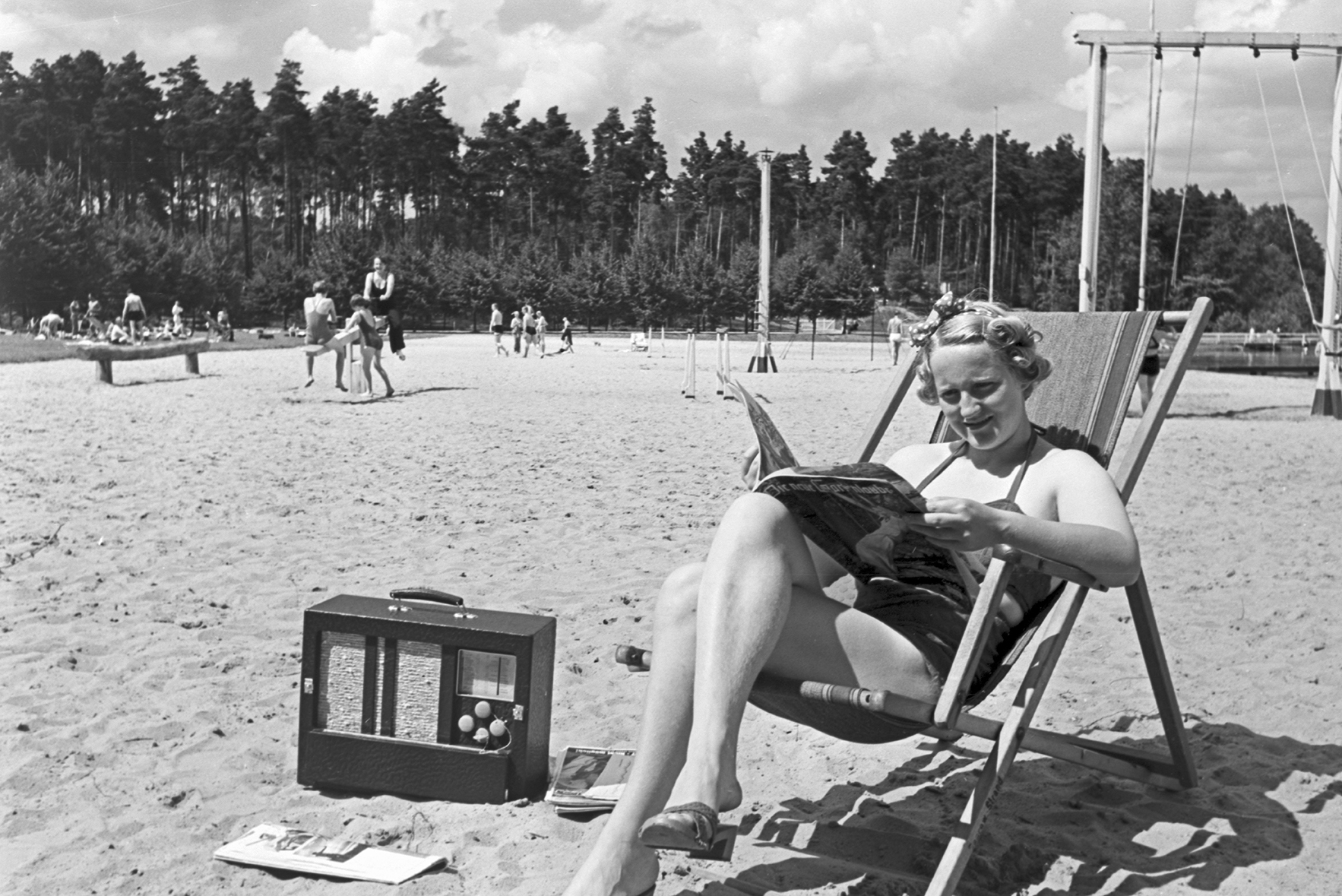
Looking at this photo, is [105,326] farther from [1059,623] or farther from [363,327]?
[1059,623]

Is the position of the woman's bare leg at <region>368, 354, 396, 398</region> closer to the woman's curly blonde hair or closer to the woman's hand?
the woman's curly blonde hair

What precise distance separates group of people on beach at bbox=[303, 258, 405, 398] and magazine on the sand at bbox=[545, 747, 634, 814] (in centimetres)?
943

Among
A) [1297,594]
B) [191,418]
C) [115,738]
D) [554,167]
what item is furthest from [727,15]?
[554,167]

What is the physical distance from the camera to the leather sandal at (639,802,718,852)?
66.8 inches

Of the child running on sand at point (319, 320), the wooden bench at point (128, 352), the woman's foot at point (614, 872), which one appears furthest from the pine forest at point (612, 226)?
the woman's foot at point (614, 872)

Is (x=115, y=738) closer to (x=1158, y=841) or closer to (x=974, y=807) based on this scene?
(x=974, y=807)

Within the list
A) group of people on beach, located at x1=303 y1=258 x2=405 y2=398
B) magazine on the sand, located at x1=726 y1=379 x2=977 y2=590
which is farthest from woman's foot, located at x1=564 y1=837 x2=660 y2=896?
group of people on beach, located at x1=303 y1=258 x2=405 y2=398

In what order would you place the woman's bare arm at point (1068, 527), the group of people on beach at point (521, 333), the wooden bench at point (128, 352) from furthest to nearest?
the group of people on beach at point (521, 333), the wooden bench at point (128, 352), the woman's bare arm at point (1068, 527)

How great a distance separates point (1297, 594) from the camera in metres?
4.25

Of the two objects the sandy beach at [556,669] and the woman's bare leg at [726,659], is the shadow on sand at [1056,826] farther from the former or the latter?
the woman's bare leg at [726,659]

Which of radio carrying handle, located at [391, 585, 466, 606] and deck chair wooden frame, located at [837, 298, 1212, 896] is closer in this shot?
deck chair wooden frame, located at [837, 298, 1212, 896]

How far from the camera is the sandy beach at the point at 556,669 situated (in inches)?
86.7

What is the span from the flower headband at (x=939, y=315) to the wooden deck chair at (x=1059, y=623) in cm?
36

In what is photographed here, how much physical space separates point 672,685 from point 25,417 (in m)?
9.08
